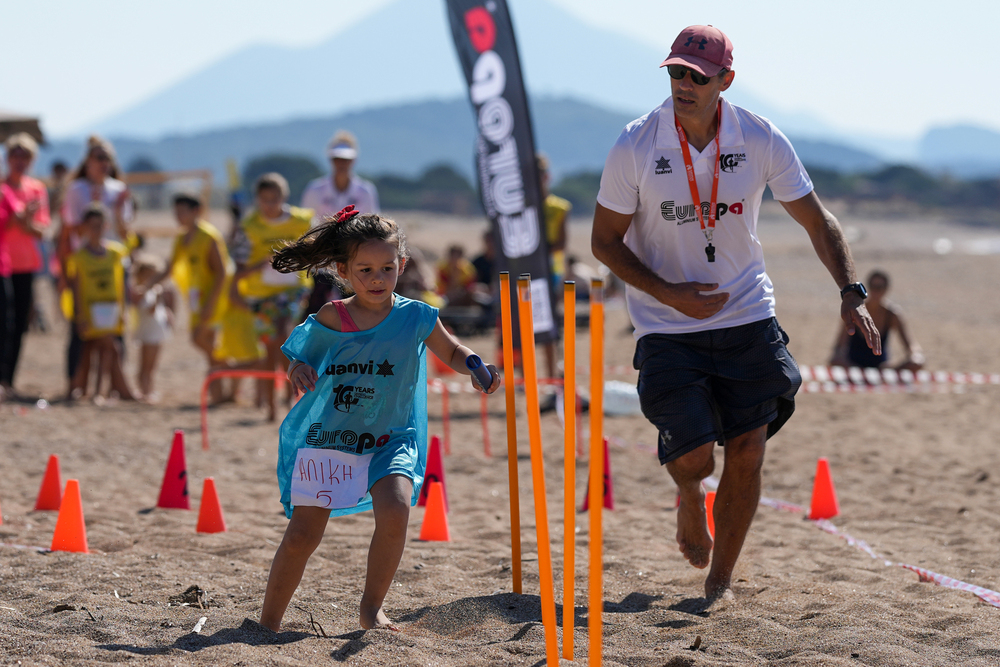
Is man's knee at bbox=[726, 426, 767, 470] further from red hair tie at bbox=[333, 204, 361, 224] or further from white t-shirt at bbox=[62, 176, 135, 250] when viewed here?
white t-shirt at bbox=[62, 176, 135, 250]

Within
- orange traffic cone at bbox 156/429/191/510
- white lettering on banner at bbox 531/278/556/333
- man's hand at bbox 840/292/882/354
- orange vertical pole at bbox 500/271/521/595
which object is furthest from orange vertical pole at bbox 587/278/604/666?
white lettering on banner at bbox 531/278/556/333

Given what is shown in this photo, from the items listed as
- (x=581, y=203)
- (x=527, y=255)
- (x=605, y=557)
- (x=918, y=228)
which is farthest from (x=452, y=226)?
(x=605, y=557)

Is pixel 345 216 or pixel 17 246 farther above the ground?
pixel 17 246

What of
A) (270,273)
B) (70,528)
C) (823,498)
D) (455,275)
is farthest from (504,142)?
(455,275)

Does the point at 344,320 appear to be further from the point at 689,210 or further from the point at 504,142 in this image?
the point at 504,142

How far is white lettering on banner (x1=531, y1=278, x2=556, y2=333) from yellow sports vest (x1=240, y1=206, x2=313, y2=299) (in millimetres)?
1974

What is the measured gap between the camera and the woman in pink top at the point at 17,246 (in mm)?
9227

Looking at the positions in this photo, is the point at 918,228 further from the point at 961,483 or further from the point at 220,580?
the point at 220,580

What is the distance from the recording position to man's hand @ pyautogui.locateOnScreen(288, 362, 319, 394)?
11.3 ft

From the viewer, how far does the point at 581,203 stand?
2874 inches

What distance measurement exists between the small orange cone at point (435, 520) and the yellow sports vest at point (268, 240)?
147 inches

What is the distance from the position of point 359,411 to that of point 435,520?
1.83 meters

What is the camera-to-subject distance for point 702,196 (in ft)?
12.8

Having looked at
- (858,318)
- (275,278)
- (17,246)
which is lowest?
(858,318)
